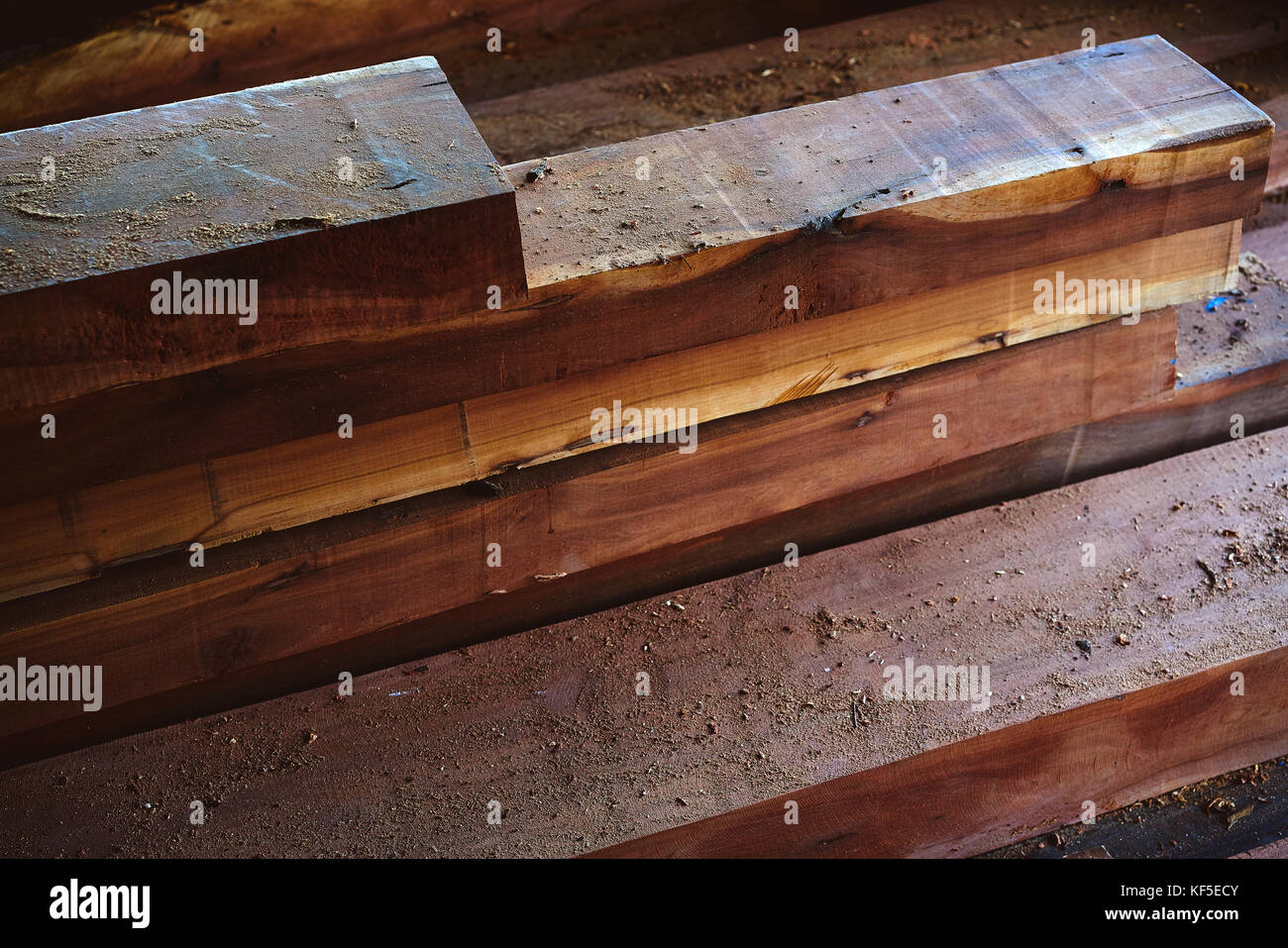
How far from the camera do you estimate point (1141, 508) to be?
2.55 meters

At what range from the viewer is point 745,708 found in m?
2.19

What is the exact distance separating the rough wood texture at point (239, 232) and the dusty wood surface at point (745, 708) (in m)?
0.76

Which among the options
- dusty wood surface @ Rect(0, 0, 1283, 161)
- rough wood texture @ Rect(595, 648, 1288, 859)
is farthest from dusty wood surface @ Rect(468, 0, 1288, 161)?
rough wood texture @ Rect(595, 648, 1288, 859)

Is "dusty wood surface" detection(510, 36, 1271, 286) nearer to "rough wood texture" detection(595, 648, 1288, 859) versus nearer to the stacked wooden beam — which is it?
the stacked wooden beam

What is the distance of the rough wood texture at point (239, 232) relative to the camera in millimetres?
1646

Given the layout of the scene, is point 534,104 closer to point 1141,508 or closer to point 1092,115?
point 1092,115

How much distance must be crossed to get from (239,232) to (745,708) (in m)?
1.18

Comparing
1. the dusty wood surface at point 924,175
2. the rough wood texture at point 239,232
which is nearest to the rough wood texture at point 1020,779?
the dusty wood surface at point 924,175

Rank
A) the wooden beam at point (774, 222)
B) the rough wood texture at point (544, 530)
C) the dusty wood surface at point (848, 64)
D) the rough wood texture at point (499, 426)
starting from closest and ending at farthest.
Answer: the wooden beam at point (774, 222), the rough wood texture at point (499, 426), the rough wood texture at point (544, 530), the dusty wood surface at point (848, 64)

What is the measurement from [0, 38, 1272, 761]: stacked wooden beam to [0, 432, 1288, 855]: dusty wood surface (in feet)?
0.46

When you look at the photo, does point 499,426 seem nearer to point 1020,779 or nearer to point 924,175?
point 924,175

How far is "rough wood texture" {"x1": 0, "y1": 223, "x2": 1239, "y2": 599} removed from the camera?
1.97 m

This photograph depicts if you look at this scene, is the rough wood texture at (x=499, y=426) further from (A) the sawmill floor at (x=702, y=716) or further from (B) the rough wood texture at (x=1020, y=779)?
(B) the rough wood texture at (x=1020, y=779)
